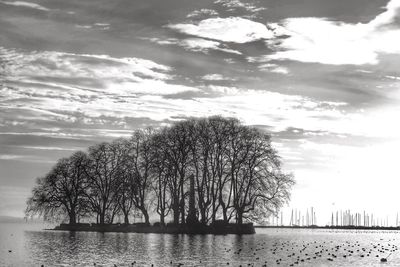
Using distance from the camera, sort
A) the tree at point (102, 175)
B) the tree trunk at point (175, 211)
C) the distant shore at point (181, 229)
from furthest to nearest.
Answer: the tree at point (102, 175) < the tree trunk at point (175, 211) < the distant shore at point (181, 229)

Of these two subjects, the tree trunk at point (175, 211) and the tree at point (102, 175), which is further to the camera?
the tree at point (102, 175)

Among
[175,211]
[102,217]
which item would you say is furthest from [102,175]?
[175,211]

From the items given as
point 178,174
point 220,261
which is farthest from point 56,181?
point 220,261

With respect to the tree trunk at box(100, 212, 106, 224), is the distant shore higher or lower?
lower

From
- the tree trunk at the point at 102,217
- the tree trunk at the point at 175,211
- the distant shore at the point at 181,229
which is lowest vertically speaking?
the distant shore at the point at 181,229

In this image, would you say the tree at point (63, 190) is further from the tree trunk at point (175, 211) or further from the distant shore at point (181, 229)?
the tree trunk at point (175, 211)

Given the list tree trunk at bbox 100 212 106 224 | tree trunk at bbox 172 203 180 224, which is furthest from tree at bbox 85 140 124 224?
tree trunk at bbox 172 203 180 224

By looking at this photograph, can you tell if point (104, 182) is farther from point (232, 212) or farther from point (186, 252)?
point (186, 252)

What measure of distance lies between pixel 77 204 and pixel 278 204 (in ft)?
138

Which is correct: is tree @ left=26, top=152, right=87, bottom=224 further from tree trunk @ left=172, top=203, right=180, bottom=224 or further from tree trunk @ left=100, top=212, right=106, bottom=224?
tree trunk @ left=172, top=203, right=180, bottom=224

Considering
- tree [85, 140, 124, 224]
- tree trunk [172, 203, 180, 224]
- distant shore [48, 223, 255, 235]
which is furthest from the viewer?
tree [85, 140, 124, 224]

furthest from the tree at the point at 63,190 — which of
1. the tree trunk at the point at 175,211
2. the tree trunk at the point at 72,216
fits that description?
the tree trunk at the point at 175,211

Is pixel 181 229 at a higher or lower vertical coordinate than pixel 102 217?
lower

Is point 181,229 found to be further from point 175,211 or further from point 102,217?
point 102,217
